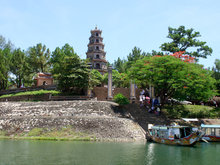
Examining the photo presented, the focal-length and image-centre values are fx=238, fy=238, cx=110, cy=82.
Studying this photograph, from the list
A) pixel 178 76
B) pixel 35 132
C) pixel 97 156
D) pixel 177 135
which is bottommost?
pixel 97 156

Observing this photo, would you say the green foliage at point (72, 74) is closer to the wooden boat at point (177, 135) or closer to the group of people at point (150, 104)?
the group of people at point (150, 104)

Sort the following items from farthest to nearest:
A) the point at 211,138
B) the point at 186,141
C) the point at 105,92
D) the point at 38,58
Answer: the point at 38,58
the point at 105,92
the point at 211,138
the point at 186,141

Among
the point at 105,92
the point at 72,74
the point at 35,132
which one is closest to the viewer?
the point at 35,132

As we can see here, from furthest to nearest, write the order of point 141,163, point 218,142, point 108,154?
point 218,142 < point 108,154 < point 141,163

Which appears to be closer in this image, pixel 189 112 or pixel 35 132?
pixel 35 132

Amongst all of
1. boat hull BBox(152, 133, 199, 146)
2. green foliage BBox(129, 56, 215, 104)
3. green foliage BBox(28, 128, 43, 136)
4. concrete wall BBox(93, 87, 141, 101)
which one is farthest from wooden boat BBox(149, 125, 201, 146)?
concrete wall BBox(93, 87, 141, 101)

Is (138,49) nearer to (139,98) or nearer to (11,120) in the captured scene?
(139,98)

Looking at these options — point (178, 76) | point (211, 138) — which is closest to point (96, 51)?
point (178, 76)

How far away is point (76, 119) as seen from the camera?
29250 millimetres

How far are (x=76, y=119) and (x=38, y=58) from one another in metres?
35.8

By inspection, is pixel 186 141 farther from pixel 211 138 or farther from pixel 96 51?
pixel 96 51

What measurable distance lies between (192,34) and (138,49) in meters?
20.9

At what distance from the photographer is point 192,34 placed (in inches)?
2067

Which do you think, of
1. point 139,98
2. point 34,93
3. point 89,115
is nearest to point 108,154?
point 89,115
